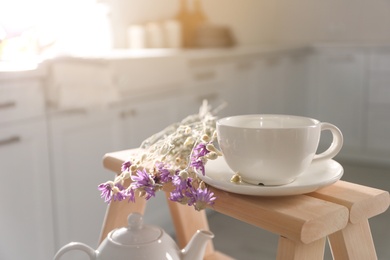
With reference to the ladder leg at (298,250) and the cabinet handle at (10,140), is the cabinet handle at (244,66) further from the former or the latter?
the ladder leg at (298,250)

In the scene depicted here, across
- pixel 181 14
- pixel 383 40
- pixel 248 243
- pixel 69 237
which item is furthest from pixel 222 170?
pixel 383 40

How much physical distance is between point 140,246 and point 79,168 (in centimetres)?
123

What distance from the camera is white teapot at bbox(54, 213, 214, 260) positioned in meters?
0.68

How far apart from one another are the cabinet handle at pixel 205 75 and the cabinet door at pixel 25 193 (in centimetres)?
89

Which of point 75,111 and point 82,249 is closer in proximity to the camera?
point 82,249

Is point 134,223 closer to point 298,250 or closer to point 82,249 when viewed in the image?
point 82,249

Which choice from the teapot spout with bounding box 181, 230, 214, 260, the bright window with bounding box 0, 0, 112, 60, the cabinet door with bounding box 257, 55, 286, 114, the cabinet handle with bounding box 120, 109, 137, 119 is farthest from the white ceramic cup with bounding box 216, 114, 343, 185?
the cabinet door with bounding box 257, 55, 286, 114

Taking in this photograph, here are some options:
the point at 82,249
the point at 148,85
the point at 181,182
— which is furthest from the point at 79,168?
the point at 181,182

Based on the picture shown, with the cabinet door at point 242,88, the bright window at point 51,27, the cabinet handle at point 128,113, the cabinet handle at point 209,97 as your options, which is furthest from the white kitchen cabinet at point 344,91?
the cabinet handle at point 128,113

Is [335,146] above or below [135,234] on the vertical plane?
above

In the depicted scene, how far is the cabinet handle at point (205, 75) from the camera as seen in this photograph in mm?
2390

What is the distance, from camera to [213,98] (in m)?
2.54

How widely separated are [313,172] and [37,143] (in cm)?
123

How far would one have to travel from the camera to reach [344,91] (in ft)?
11.5
